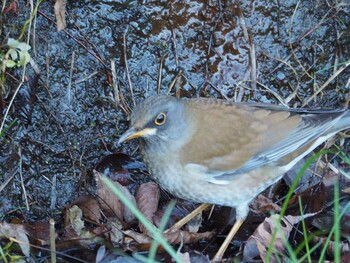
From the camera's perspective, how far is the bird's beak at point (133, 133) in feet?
17.1

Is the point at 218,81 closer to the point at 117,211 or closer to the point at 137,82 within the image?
the point at 137,82

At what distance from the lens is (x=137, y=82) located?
21.7ft

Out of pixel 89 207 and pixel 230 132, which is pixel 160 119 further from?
pixel 89 207

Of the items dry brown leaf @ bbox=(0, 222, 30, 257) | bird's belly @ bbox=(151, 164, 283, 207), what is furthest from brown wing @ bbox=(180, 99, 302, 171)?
dry brown leaf @ bbox=(0, 222, 30, 257)

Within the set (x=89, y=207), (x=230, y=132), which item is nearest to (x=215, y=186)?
(x=230, y=132)

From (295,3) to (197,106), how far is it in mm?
1688

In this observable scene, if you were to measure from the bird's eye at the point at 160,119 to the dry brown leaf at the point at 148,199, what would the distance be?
960 millimetres

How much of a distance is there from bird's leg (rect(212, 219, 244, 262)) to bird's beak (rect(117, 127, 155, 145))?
1132mm

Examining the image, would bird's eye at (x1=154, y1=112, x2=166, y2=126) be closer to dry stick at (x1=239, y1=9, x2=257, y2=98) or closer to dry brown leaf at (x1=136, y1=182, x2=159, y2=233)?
dry brown leaf at (x1=136, y1=182, x2=159, y2=233)

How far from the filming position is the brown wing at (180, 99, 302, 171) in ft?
18.4

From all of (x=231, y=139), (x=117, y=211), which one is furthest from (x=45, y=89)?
(x=231, y=139)

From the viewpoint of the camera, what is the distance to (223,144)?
5633mm

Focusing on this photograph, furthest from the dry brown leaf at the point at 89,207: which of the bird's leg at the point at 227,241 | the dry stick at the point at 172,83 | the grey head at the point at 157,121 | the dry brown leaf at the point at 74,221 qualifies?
the dry stick at the point at 172,83

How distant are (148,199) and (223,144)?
96cm
